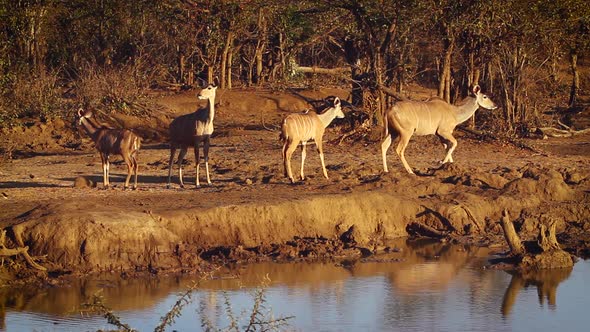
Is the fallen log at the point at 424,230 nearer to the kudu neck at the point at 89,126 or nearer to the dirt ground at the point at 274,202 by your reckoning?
the dirt ground at the point at 274,202

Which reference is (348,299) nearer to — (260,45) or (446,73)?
(446,73)

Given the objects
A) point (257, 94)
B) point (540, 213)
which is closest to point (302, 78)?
point (257, 94)

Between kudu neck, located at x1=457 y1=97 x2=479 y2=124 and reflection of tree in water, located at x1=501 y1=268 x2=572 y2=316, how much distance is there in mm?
5231

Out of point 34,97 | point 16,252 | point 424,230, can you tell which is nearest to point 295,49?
point 34,97

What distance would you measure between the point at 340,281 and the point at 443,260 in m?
1.89

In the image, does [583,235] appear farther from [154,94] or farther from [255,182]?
[154,94]

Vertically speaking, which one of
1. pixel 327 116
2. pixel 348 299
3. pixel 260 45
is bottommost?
pixel 348 299

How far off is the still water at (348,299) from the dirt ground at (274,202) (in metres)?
0.56

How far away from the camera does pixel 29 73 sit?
23.0 metres

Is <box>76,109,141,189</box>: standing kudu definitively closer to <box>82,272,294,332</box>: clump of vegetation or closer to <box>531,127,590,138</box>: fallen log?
<box>82,272,294,332</box>: clump of vegetation

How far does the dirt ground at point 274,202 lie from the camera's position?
39.7 feet

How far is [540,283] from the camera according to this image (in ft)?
40.1

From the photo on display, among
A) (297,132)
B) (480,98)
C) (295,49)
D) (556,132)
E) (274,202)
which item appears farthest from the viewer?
(295,49)

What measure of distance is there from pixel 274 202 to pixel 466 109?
5.20 metres
